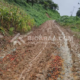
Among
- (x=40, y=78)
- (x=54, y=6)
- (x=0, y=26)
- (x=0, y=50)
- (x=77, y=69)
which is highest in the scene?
(x=54, y=6)

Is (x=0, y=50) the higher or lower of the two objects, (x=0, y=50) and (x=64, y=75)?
the higher

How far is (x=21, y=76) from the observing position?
264 cm

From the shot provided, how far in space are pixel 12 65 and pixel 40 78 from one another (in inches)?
51.4

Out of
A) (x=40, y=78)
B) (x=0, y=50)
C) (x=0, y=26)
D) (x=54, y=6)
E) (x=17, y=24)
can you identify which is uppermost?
(x=54, y=6)

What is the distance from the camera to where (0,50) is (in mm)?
3771

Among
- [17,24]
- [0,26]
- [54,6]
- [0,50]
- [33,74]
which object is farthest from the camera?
[54,6]

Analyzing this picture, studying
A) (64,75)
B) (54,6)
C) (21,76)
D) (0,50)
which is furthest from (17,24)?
(54,6)

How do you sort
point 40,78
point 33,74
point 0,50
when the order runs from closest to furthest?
point 40,78 < point 33,74 < point 0,50

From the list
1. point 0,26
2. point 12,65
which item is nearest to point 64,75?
point 12,65

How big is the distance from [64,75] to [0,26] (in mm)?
4590

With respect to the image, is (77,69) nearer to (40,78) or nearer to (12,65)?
(40,78)

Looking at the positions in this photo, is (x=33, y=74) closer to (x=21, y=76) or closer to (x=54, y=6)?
(x=21, y=76)

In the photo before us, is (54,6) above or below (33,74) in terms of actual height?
above

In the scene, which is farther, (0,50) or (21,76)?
(0,50)
